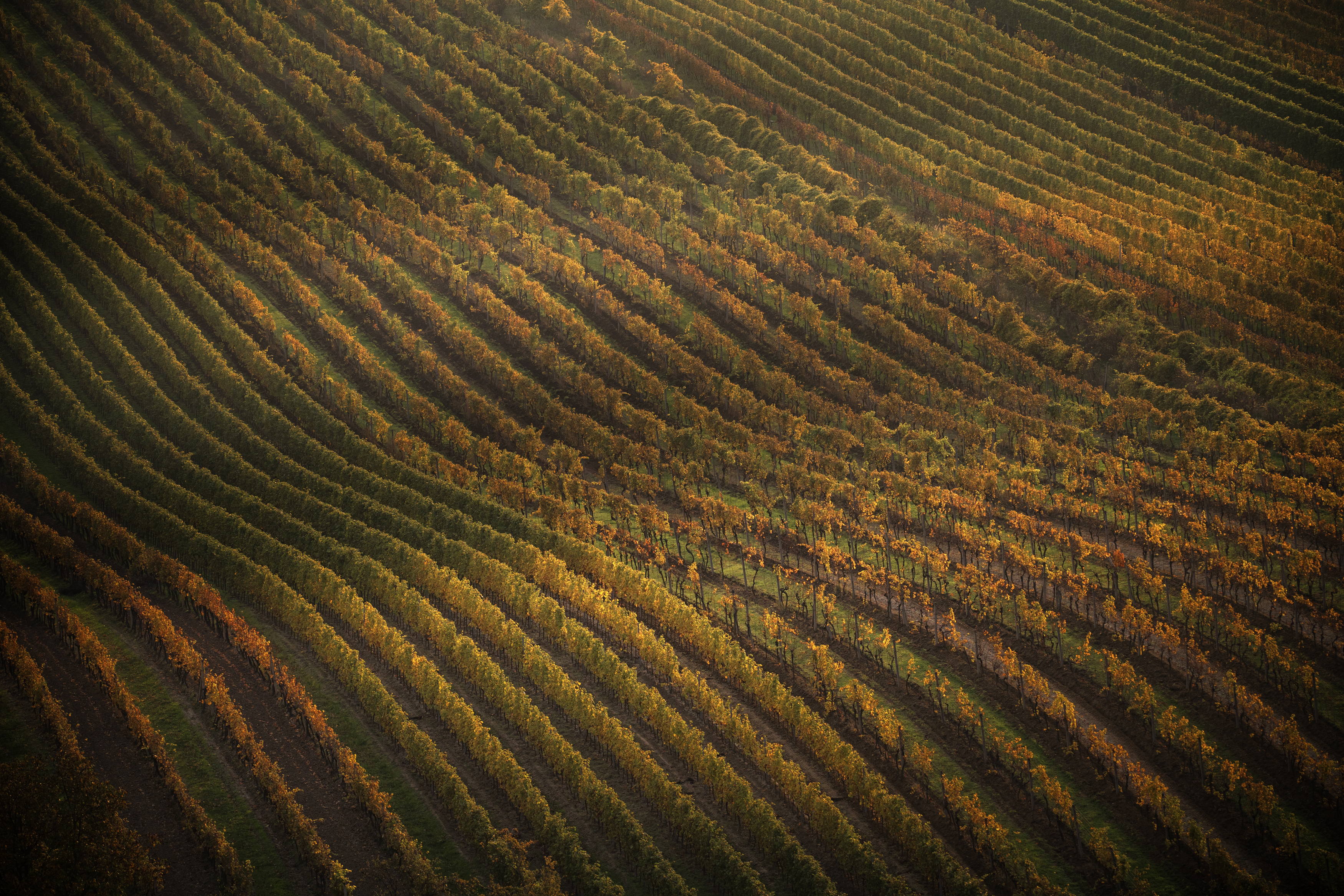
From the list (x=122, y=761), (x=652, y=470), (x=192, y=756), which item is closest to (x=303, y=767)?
(x=192, y=756)

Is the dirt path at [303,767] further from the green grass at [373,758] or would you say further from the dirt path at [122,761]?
the dirt path at [122,761]

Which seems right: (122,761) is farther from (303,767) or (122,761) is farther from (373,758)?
(373,758)

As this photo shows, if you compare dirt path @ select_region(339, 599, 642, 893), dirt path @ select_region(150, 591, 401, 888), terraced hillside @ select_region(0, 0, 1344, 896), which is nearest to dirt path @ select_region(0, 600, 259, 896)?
terraced hillside @ select_region(0, 0, 1344, 896)

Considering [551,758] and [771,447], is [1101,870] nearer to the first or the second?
[551,758]

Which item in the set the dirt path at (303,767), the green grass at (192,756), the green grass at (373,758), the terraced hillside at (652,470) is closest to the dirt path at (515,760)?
the terraced hillside at (652,470)

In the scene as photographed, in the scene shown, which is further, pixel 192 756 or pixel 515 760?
pixel 192 756

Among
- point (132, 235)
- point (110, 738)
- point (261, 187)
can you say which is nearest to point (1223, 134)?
point (261, 187)

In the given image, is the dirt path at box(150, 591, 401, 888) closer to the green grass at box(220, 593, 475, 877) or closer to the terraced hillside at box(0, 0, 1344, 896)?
the terraced hillside at box(0, 0, 1344, 896)
